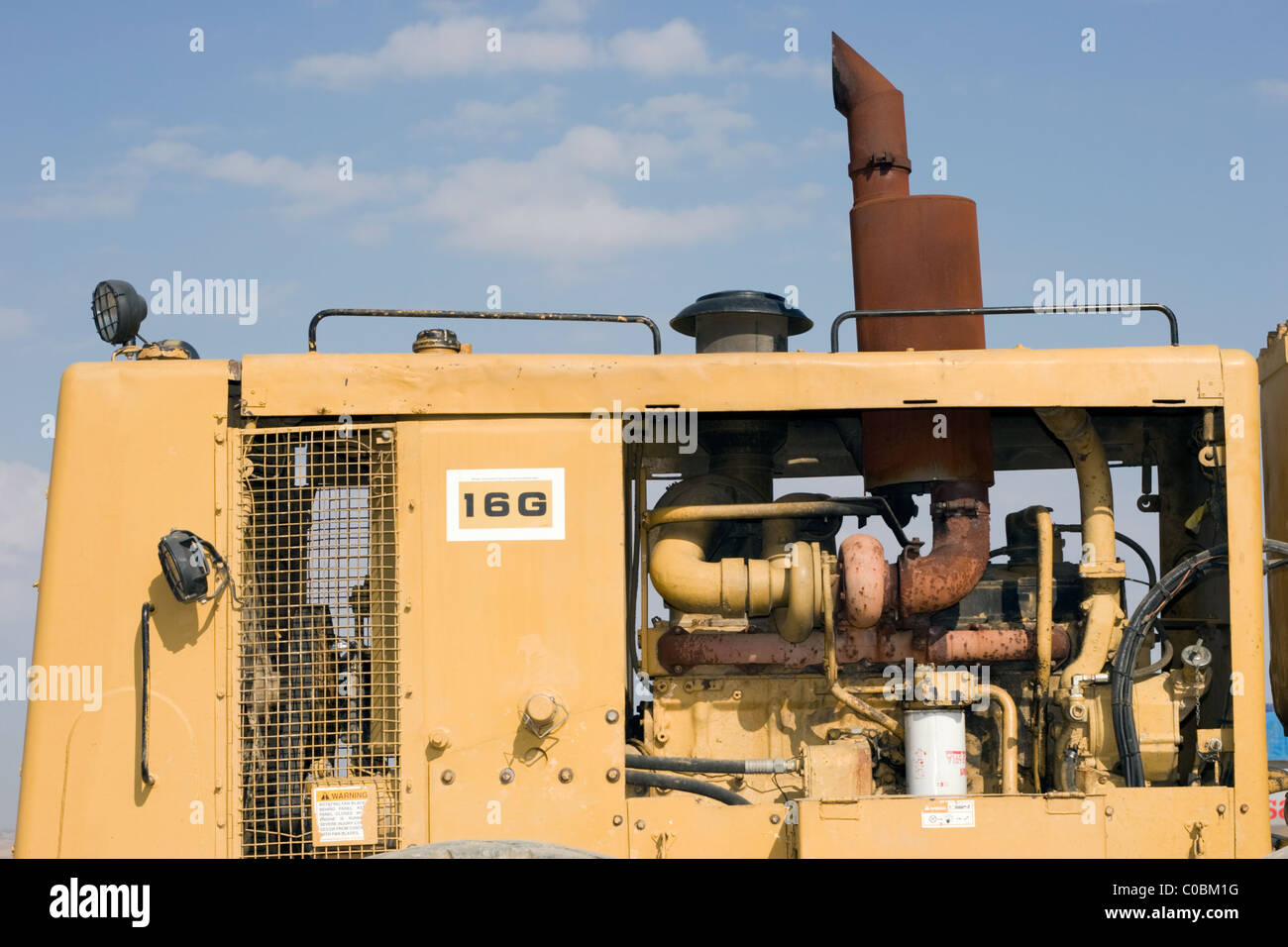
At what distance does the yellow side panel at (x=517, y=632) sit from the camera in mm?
5355

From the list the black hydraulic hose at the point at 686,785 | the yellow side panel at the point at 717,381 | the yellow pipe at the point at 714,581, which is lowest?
the black hydraulic hose at the point at 686,785

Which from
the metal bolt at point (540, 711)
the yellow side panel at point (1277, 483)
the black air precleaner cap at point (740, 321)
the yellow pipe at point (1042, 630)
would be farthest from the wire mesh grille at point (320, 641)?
the yellow side panel at point (1277, 483)

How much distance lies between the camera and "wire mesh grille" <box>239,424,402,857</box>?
A: 211 inches

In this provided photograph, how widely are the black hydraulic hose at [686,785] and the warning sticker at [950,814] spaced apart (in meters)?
0.71

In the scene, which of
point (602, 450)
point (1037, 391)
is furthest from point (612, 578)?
point (1037, 391)

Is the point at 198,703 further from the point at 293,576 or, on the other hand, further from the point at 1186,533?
the point at 1186,533

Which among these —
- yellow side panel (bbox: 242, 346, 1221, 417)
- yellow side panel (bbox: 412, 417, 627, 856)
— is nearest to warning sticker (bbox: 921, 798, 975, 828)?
yellow side panel (bbox: 412, 417, 627, 856)

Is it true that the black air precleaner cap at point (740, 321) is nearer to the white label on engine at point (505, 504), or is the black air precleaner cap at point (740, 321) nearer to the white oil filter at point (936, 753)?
the white label on engine at point (505, 504)

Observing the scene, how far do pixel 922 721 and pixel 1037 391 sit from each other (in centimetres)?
141

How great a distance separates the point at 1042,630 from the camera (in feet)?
19.1

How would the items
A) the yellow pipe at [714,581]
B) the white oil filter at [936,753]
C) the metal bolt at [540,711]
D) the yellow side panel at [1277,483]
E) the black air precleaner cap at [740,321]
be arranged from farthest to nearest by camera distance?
the yellow side panel at [1277,483] → the black air precleaner cap at [740,321] → the yellow pipe at [714,581] → the white oil filter at [936,753] → the metal bolt at [540,711]

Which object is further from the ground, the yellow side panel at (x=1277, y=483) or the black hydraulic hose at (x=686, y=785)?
the yellow side panel at (x=1277, y=483)

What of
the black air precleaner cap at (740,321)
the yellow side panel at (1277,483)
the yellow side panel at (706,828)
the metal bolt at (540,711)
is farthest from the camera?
the yellow side panel at (1277,483)
